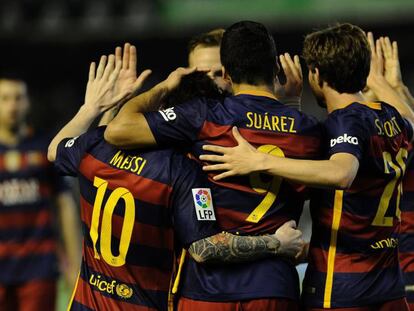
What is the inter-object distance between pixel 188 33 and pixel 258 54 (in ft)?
61.6

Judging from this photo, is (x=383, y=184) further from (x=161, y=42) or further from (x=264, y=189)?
(x=161, y=42)

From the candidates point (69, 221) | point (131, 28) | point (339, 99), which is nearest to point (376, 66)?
point (339, 99)

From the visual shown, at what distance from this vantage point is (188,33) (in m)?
22.9

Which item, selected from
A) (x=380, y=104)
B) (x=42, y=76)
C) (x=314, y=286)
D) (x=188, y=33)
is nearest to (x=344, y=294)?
(x=314, y=286)

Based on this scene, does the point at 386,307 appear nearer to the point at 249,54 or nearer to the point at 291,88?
the point at 291,88

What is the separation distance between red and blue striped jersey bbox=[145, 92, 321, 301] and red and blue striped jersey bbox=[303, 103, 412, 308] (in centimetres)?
20

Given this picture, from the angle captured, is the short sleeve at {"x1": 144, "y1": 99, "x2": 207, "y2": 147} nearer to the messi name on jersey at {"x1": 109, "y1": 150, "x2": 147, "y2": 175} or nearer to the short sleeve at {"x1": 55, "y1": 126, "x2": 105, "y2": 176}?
the messi name on jersey at {"x1": 109, "y1": 150, "x2": 147, "y2": 175}

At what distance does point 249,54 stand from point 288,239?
2.85 ft

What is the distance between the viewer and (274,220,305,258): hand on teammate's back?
4.23 metres

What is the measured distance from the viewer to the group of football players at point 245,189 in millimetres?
4219

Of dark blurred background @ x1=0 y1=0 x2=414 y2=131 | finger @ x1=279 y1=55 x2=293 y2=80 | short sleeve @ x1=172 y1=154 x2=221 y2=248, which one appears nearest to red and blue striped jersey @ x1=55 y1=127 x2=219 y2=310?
short sleeve @ x1=172 y1=154 x2=221 y2=248

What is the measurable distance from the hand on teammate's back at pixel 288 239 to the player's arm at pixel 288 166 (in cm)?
26

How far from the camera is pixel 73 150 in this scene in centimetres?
463

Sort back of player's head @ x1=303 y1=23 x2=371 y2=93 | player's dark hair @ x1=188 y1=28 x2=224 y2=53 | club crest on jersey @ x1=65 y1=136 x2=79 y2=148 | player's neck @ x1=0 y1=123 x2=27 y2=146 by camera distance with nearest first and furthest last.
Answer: back of player's head @ x1=303 y1=23 x2=371 y2=93 < club crest on jersey @ x1=65 y1=136 x2=79 y2=148 < player's dark hair @ x1=188 y1=28 x2=224 y2=53 < player's neck @ x1=0 y1=123 x2=27 y2=146
